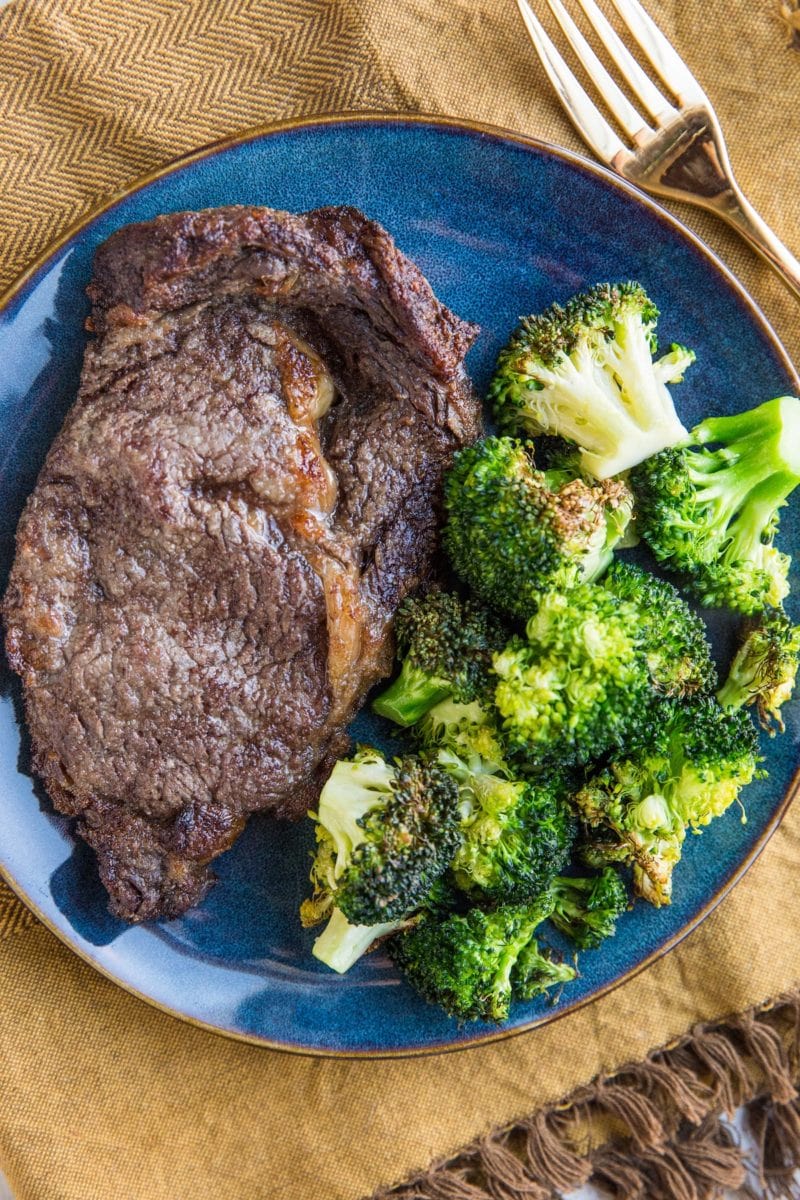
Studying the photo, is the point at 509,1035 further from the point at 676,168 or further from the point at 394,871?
the point at 676,168

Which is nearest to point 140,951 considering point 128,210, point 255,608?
point 255,608

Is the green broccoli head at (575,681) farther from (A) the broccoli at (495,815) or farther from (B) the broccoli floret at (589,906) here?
(B) the broccoli floret at (589,906)

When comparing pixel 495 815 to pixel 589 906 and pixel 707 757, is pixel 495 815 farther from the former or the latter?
pixel 707 757

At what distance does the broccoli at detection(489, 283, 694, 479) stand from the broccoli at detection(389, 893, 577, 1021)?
155 centimetres

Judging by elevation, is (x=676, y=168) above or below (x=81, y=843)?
above

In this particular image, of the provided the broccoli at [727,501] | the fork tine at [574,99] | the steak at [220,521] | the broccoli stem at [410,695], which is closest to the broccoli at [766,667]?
the broccoli at [727,501]

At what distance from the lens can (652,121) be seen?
11.1 ft

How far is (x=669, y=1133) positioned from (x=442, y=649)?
2148 mm

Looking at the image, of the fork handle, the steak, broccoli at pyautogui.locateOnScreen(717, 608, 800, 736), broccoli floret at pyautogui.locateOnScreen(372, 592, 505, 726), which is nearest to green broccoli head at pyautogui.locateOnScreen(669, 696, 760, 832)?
broccoli at pyautogui.locateOnScreen(717, 608, 800, 736)

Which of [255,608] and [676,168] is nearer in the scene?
[255,608]

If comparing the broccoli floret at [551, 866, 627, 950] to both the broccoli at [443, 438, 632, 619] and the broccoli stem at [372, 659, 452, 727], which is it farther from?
the broccoli at [443, 438, 632, 619]

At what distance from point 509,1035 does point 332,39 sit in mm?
3634

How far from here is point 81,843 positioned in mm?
3281

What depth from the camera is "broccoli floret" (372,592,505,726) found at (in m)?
3.07
